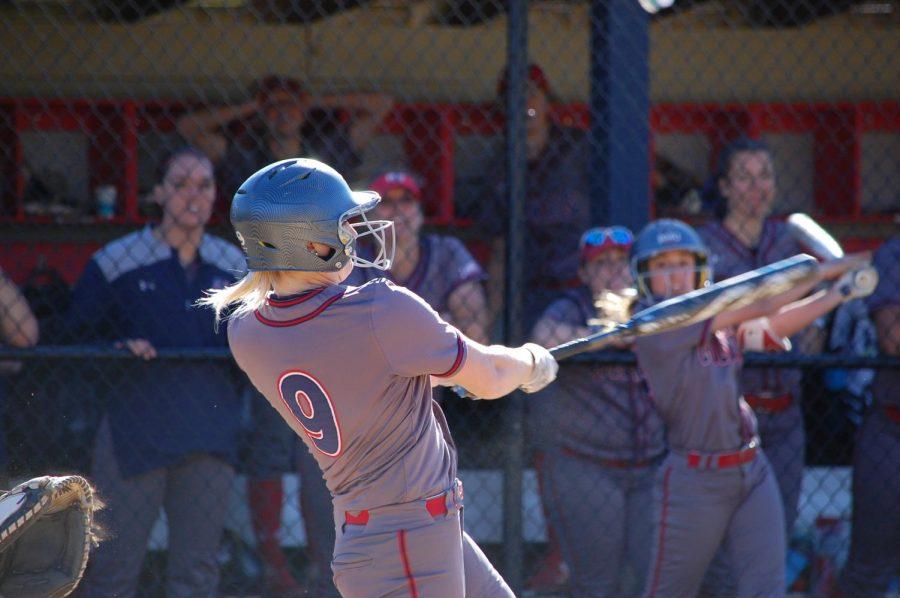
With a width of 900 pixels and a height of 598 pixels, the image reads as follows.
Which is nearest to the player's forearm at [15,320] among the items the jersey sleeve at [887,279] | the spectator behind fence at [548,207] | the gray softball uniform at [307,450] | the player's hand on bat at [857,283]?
the gray softball uniform at [307,450]

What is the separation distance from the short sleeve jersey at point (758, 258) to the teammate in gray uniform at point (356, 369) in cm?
189

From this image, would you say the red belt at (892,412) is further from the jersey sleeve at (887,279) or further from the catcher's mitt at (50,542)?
the catcher's mitt at (50,542)

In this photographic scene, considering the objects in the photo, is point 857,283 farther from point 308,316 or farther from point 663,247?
point 308,316

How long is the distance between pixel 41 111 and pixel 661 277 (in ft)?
10.1

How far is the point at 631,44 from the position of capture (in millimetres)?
4465

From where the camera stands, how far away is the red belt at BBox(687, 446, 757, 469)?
3795mm

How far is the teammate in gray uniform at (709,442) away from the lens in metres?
3.75

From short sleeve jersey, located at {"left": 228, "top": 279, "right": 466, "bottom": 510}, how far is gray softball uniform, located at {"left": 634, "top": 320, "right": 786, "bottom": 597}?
1283 millimetres

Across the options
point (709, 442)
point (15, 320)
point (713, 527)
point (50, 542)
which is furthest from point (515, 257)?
point (50, 542)

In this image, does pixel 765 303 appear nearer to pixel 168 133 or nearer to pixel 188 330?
pixel 188 330

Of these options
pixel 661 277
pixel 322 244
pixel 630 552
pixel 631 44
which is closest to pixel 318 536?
pixel 630 552

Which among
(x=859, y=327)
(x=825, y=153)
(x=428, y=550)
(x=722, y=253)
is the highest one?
(x=825, y=153)

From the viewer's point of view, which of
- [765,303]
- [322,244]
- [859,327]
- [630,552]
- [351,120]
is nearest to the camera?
[322,244]

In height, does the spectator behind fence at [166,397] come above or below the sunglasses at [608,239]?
below
